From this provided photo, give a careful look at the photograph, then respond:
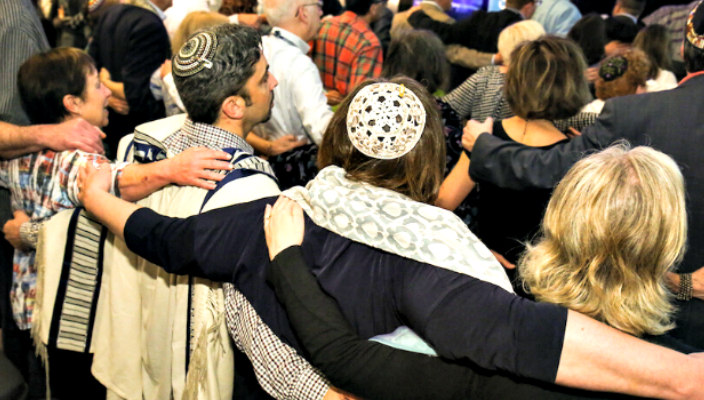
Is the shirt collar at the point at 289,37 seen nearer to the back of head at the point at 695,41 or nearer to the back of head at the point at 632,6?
the back of head at the point at 695,41

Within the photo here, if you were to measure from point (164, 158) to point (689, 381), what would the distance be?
1569 millimetres

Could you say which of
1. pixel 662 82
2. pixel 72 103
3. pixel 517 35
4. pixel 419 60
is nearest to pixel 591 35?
pixel 662 82

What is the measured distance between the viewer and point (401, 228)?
1.36 meters

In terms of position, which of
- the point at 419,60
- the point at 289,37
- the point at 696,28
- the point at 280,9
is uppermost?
the point at 696,28

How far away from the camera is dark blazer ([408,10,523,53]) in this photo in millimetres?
4754

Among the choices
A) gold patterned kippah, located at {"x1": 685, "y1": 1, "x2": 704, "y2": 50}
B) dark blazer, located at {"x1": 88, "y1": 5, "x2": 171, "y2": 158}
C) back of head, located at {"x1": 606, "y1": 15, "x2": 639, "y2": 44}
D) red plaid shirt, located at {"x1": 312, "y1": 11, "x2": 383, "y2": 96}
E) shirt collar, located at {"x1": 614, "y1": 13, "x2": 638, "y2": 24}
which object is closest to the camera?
gold patterned kippah, located at {"x1": 685, "y1": 1, "x2": 704, "y2": 50}

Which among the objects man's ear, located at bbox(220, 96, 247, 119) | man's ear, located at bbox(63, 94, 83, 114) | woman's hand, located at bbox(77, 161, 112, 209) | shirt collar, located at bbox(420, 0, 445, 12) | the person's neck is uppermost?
man's ear, located at bbox(220, 96, 247, 119)

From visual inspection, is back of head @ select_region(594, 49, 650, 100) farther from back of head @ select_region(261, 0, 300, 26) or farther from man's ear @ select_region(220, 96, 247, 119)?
man's ear @ select_region(220, 96, 247, 119)

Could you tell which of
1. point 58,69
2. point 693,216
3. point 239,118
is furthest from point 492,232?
point 58,69

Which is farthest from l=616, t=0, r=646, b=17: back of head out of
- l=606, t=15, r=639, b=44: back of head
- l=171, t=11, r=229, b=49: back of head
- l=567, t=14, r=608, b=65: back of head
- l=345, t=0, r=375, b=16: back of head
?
l=171, t=11, r=229, b=49: back of head

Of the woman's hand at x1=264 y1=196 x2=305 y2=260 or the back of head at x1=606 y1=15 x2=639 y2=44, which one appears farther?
the back of head at x1=606 y1=15 x2=639 y2=44

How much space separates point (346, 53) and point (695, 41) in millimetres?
2388

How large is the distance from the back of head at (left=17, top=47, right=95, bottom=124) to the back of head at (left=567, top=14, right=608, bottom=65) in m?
3.59

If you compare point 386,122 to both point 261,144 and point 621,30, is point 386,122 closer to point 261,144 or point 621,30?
point 261,144
